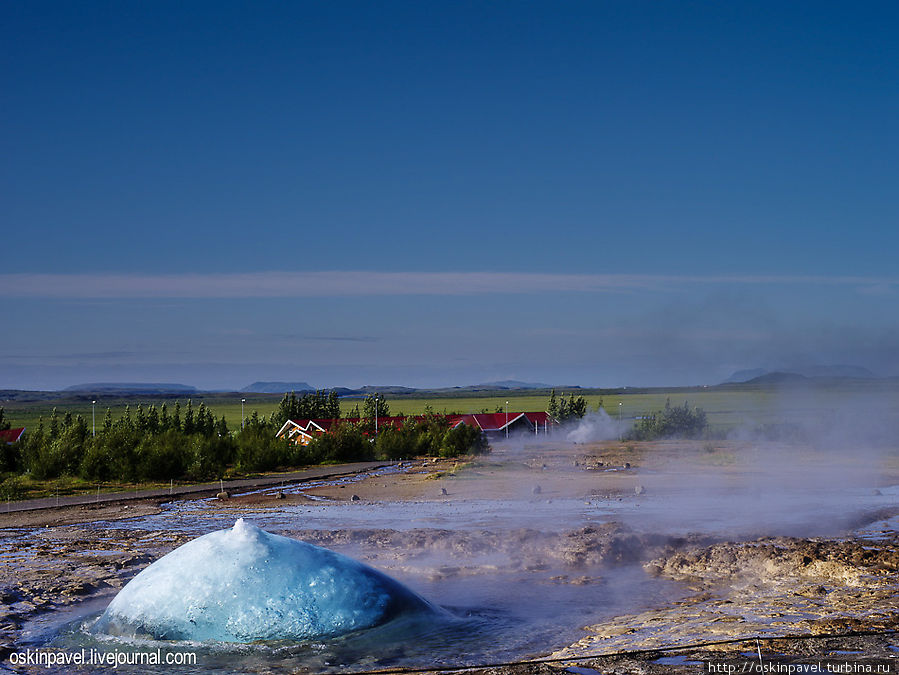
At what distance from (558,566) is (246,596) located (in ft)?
21.9

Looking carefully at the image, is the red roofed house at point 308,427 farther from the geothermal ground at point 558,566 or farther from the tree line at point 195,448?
the geothermal ground at point 558,566

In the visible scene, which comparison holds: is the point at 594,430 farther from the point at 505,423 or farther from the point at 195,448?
the point at 195,448

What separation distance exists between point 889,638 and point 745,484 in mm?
21744

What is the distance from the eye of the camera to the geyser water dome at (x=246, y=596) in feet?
30.6

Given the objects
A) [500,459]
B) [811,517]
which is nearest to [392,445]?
[500,459]

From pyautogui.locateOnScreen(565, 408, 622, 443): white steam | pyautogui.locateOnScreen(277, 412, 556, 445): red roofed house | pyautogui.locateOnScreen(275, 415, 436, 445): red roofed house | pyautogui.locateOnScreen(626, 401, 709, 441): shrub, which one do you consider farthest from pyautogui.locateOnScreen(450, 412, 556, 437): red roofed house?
pyautogui.locateOnScreen(626, 401, 709, 441): shrub

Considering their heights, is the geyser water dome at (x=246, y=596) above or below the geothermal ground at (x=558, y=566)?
above

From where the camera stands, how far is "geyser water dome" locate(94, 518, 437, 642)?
30.6ft

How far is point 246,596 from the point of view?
9445 mm

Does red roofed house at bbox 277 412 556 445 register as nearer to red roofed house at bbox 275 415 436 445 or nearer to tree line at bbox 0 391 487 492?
red roofed house at bbox 275 415 436 445

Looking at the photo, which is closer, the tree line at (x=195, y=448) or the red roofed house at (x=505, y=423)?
the tree line at (x=195, y=448)

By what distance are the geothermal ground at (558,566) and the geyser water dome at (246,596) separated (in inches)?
8.2

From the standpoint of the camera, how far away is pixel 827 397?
40.7m

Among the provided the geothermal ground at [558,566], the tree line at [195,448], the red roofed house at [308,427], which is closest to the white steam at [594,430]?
the red roofed house at [308,427]
